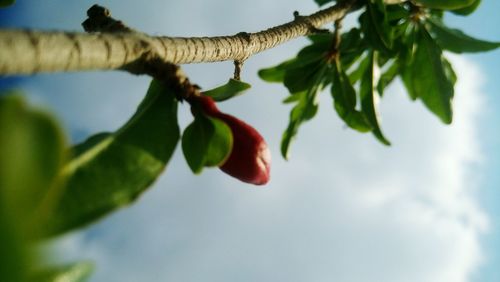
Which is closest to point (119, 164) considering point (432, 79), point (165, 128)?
point (165, 128)

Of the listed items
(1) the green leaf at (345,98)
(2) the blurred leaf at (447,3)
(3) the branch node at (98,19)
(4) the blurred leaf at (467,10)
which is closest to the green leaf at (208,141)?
(3) the branch node at (98,19)

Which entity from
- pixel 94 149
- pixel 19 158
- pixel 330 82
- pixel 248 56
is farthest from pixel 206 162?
pixel 330 82

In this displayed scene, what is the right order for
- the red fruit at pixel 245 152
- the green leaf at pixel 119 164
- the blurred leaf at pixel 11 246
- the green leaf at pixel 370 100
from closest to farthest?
the blurred leaf at pixel 11 246
the green leaf at pixel 119 164
the red fruit at pixel 245 152
the green leaf at pixel 370 100

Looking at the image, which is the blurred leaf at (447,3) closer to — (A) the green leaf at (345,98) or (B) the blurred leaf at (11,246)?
(A) the green leaf at (345,98)

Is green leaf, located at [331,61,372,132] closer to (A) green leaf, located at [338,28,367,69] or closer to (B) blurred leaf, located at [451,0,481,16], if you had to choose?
(A) green leaf, located at [338,28,367,69]

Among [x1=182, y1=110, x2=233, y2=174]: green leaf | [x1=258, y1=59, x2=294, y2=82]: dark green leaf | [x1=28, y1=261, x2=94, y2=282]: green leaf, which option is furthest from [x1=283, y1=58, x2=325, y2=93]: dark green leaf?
[x1=28, y1=261, x2=94, y2=282]: green leaf

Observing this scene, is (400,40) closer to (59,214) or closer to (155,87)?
(155,87)
